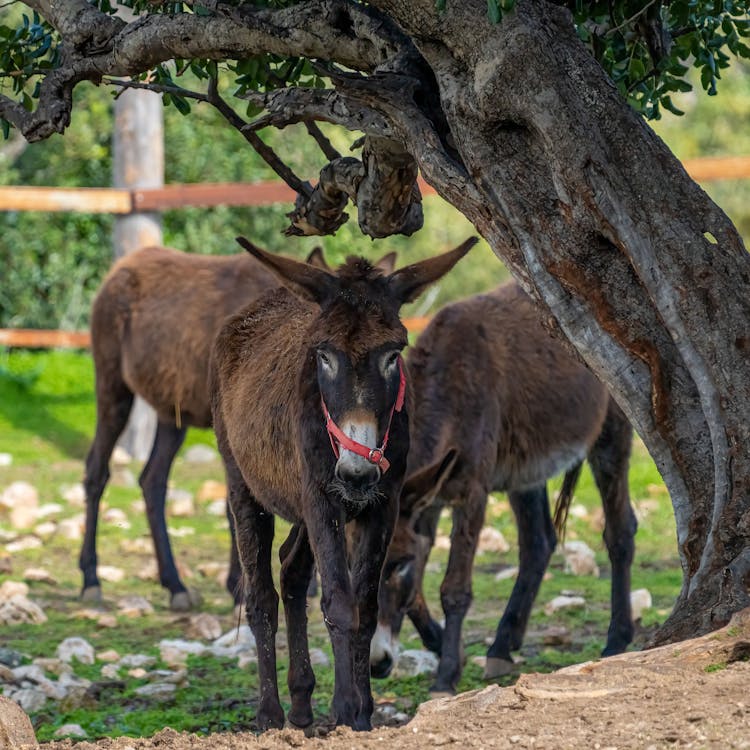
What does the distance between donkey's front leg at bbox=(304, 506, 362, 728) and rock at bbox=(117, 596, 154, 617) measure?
3417 millimetres

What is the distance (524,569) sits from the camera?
7660mm

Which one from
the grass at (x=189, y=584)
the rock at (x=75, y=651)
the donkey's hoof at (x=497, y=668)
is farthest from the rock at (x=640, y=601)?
the rock at (x=75, y=651)

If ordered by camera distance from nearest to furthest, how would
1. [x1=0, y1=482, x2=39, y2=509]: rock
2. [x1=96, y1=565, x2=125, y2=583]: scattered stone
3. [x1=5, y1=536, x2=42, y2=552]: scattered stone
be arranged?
[x1=96, y1=565, x2=125, y2=583]: scattered stone → [x1=5, y1=536, x2=42, y2=552]: scattered stone → [x1=0, y1=482, x2=39, y2=509]: rock

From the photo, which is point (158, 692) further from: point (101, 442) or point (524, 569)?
point (101, 442)

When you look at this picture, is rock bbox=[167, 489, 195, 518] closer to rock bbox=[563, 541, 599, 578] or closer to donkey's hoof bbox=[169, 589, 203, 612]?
donkey's hoof bbox=[169, 589, 203, 612]

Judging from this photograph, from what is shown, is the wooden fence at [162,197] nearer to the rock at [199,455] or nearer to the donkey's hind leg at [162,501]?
the rock at [199,455]

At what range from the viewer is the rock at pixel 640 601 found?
7.93m

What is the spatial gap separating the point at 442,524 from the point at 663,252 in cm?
639

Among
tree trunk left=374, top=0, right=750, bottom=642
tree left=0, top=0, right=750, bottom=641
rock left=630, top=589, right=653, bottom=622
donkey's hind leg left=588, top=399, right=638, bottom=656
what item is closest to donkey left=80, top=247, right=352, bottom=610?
donkey's hind leg left=588, top=399, right=638, bottom=656

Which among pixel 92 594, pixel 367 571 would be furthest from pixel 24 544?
pixel 367 571

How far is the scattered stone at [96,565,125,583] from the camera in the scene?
368 inches

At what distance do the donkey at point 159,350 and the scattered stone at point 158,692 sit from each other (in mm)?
2510

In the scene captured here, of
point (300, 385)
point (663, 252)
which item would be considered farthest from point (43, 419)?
point (663, 252)

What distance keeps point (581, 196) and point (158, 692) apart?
3312 millimetres
